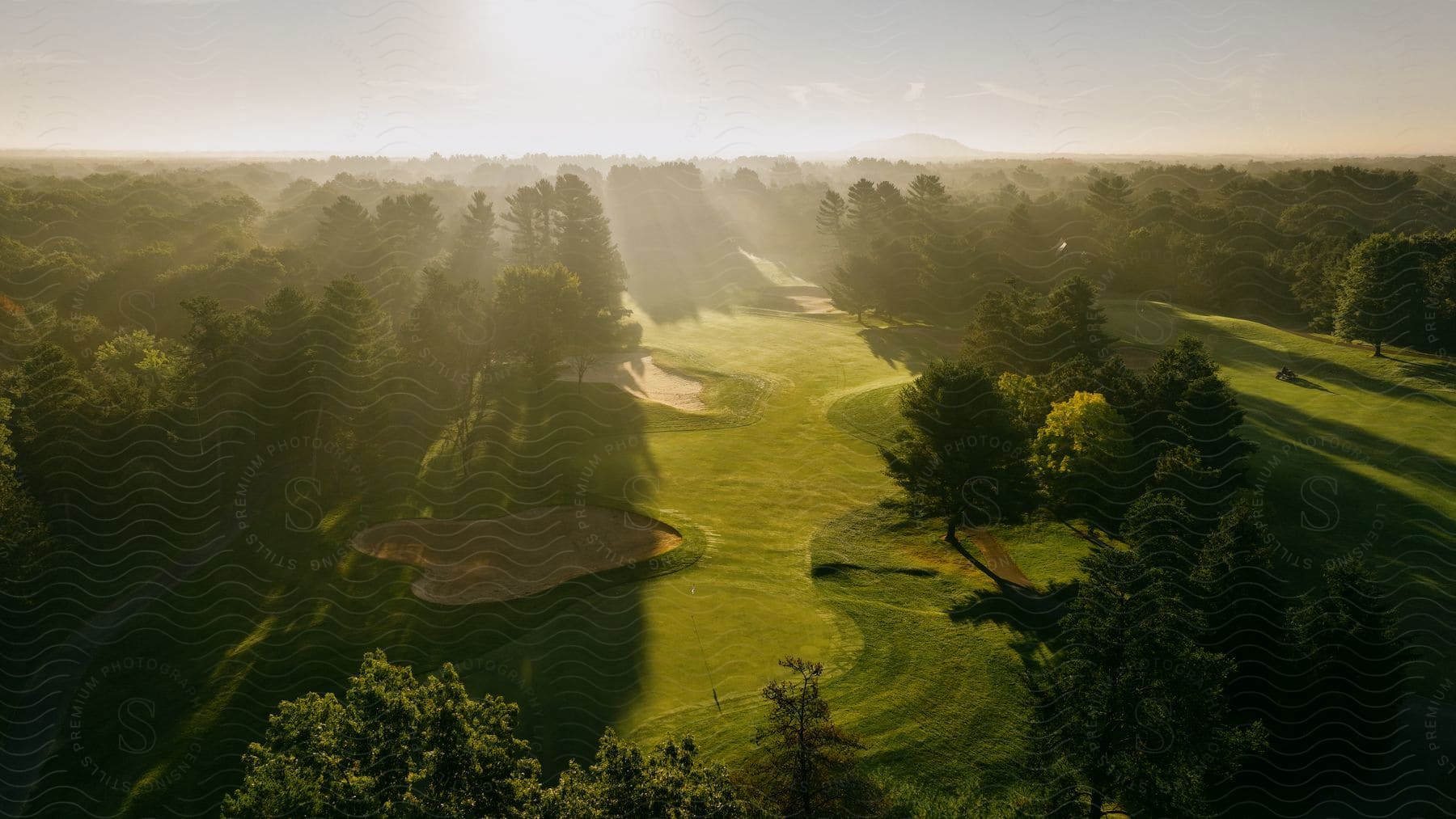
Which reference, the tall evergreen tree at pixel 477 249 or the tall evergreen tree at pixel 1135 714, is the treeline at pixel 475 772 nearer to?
the tall evergreen tree at pixel 1135 714

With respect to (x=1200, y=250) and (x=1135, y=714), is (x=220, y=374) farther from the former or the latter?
(x=1200, y=250)

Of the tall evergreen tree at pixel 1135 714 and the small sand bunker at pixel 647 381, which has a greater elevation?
the tall evergreen tree at pixel 1135 714

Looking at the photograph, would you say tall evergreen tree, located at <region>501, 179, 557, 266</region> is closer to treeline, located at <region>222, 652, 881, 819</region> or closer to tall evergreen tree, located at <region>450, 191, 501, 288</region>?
tall evergreen tree, located at <region>450, 191, 501, 288</region>

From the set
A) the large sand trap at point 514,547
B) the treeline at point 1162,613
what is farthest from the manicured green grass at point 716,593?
the treeline at point 1162,613

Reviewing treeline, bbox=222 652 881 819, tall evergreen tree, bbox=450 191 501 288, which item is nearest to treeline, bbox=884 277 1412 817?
treeline, bbox=222 652 881 819

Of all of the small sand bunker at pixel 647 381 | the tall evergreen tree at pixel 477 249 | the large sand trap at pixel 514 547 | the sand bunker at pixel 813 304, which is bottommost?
the large sand trap at pixel 514 547

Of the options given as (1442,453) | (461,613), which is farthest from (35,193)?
(1442,453)
